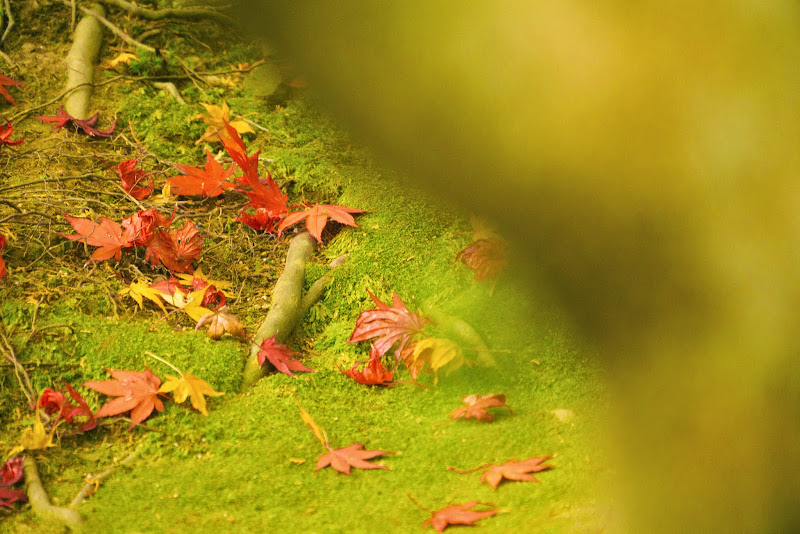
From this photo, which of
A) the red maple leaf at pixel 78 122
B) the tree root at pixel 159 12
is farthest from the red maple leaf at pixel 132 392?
the tree root at pixel 159 12

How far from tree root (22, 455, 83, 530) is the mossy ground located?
0.03 meters

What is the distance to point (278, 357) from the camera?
2.31 m

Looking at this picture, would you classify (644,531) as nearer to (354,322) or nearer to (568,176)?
(568,176)

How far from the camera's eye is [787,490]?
0.63 m

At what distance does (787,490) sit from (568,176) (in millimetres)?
434

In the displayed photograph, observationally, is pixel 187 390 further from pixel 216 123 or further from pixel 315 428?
pixel 216 123

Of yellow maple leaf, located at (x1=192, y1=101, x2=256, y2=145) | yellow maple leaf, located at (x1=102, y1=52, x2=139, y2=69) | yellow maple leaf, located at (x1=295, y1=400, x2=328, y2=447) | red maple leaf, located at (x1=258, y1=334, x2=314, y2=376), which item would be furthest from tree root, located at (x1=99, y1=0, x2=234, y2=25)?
yellow maple leaf, located at (x1=295, y1=400, x2=328, y2=447)

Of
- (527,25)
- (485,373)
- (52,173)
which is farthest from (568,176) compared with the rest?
(52,173)

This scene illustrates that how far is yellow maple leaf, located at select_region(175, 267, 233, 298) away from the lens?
2.60m

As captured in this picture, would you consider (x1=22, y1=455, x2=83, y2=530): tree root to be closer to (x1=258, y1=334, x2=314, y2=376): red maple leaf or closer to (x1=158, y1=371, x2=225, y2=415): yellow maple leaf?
(x1=158, y1=371, x2=225, y2=415): yellow maple leaf

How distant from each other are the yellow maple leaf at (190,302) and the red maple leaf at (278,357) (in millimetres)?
287

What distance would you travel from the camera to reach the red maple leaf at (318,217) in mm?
2715

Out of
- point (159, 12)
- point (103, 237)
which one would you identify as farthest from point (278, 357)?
point (159, 12)

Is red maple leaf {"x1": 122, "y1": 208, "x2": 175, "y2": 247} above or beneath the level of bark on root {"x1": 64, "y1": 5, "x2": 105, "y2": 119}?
beneath
